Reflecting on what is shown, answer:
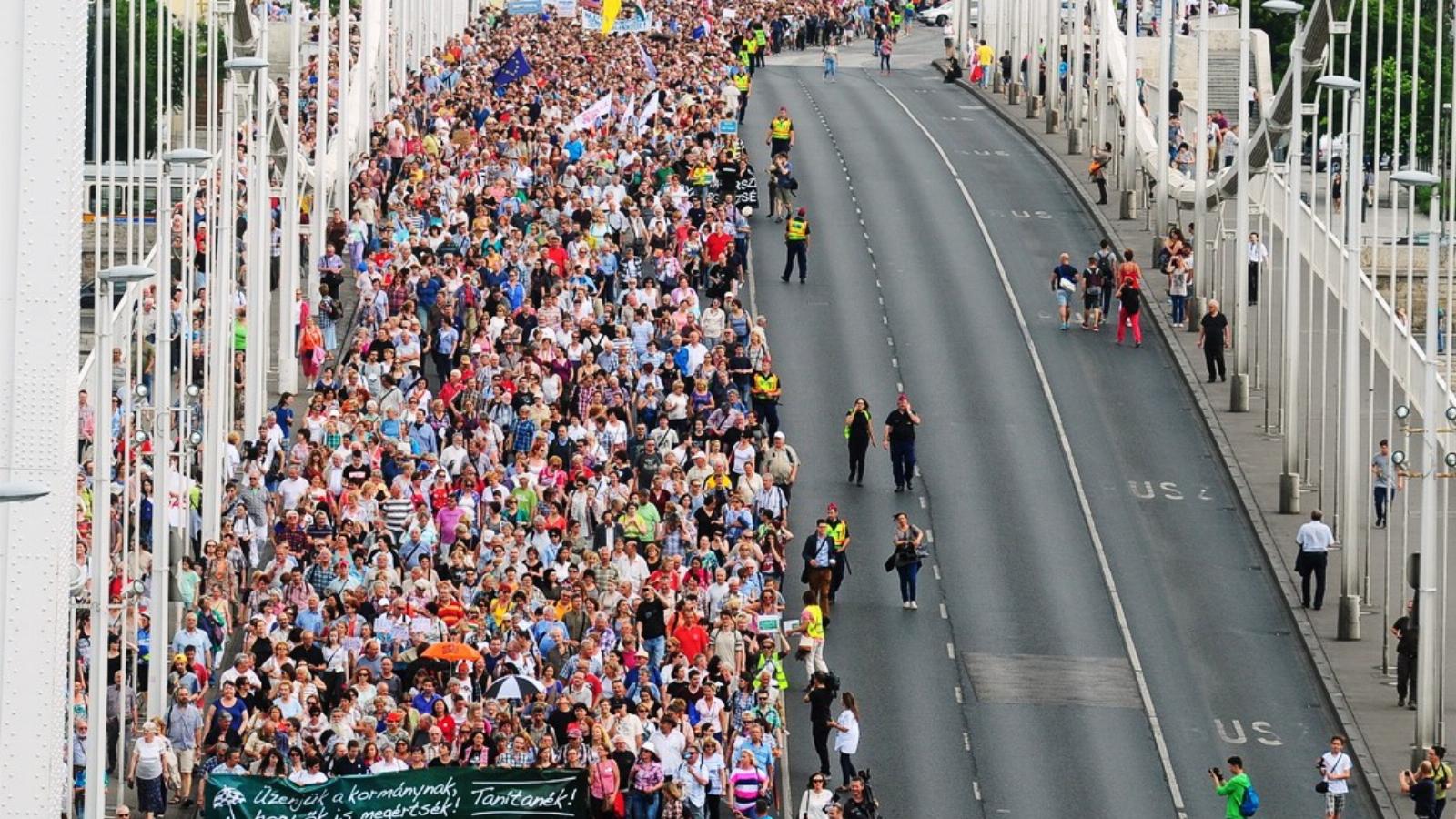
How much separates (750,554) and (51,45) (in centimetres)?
1813

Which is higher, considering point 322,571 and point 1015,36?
point 1015,36

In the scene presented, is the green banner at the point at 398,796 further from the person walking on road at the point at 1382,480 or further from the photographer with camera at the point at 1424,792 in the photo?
the person walking on road at the point at 1382,480

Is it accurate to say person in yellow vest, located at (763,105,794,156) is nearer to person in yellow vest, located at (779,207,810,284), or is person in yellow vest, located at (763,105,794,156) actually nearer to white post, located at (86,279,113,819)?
person in yellow vest, located at (779,207,810,284)

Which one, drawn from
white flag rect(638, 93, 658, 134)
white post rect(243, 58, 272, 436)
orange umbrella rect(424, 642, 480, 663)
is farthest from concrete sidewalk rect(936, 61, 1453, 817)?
white post rect(243, 58, 272, 436)

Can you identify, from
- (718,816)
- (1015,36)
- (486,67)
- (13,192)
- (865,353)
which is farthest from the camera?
(1015,36)

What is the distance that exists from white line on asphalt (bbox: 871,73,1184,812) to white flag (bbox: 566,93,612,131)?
887 centimetres

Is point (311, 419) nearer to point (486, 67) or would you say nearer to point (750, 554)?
point (750, 554)

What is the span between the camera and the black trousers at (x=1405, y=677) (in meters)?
44.8

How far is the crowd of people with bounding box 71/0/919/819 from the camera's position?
126ft

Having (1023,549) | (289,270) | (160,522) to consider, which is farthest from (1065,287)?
(160,522)

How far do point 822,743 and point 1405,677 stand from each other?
357 inches

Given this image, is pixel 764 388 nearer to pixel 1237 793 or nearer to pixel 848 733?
pixel 848 733

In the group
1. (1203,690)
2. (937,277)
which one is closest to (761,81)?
(937,277)

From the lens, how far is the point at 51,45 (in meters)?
27.9
